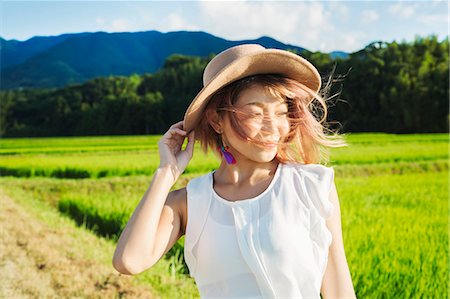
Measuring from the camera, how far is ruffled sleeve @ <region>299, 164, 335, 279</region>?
1490 millimetres

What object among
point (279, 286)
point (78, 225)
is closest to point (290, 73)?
point (279, 286)

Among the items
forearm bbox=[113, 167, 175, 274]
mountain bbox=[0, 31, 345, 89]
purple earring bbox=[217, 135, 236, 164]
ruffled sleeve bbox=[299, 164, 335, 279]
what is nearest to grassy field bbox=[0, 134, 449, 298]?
ruffled sleeve bbox=[299, 164, 335, 279]

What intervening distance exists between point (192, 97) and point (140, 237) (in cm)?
4386

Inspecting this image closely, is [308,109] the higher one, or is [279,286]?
[308,109]

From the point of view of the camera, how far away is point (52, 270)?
3.88 metres

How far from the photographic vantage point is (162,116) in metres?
44.8

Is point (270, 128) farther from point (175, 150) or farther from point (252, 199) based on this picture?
point (175, 150)

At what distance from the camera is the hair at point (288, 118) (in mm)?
1551

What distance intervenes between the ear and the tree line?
2507 centimetres

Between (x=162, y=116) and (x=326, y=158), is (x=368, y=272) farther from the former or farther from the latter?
(x=162, y=116)

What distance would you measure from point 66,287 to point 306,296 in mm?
2386

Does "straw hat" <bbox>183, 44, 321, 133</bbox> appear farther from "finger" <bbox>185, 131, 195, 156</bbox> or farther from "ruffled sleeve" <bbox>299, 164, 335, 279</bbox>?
"ruffled sleeve" <bbox>299, 164, 335, 279</bbox>

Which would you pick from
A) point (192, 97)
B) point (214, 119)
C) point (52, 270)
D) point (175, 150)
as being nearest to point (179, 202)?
point (175, 150)

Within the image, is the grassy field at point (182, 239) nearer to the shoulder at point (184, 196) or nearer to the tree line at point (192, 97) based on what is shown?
the shoulder at point (184, 196)
